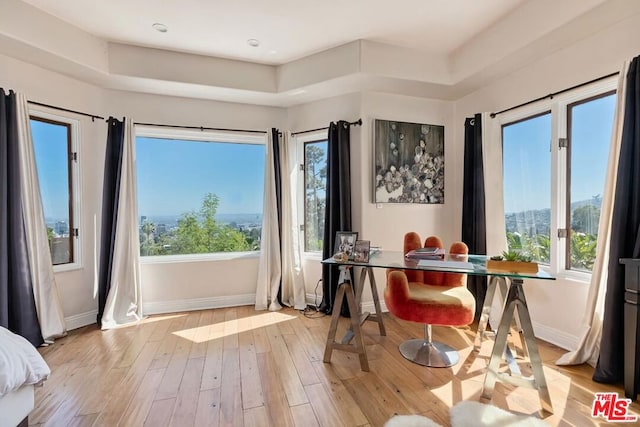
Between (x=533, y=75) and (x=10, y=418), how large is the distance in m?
4.26

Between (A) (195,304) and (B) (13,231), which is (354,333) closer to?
(A) (195,304)

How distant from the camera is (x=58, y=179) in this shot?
3.04 m

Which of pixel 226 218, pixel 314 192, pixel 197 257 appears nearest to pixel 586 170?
pixel 314 192

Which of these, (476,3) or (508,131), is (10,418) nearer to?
(476,3)

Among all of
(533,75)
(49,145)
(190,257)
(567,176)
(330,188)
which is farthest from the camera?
(190,257)

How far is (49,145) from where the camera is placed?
2973 mm

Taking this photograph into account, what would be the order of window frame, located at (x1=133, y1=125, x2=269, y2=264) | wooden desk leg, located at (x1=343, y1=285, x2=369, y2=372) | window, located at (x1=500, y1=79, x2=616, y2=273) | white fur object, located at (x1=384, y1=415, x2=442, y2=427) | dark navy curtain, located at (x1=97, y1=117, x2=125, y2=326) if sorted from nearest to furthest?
white fur object, located at (x1=384, y1=415, x2=442, y2=427), wooden desk leg, located at (x1=343, y1=285, x2=369, y2=372), window, located at (x1=500, y1=79, x2=616, y2=273), dark navy curtain, located at (x1=97, y1=117, x2=125, y2=326), window frame, located at (x1=133, y1=125, x2=269, y2=264)

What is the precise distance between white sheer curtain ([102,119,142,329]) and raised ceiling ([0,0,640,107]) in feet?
2.52

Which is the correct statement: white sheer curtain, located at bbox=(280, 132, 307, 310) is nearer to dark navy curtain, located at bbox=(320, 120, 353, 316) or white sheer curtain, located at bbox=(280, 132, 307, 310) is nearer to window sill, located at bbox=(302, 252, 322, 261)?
window sill, located at bbox=(302, 252, 322, 261)

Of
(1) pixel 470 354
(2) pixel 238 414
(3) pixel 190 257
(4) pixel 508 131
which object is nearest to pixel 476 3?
(4) pixel 508 131

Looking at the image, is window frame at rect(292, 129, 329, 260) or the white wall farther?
window frame at rect(292, 129, 329, 260)

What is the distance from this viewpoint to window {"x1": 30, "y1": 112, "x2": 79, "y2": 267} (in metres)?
2.92

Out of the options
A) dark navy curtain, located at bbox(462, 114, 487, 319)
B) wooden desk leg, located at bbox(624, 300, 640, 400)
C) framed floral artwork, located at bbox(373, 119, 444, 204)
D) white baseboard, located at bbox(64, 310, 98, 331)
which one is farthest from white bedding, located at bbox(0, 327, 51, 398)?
dark navy curtain, located at bbox(462, 114, 487, 319)

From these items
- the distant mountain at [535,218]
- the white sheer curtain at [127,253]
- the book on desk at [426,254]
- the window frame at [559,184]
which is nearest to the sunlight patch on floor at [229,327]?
the white sheer curtain at [127,253]
